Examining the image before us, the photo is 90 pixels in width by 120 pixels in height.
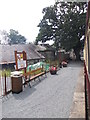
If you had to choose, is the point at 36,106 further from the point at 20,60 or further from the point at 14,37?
the point at 14,37

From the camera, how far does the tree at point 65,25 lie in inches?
1080

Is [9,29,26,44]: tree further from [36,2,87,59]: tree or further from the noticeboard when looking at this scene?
the noticeboard

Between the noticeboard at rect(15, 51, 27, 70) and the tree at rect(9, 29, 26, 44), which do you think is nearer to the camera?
the noticeboard at rect(15, 51, 27, 70)

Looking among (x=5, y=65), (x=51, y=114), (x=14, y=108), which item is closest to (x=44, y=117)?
(x=51, y=114)

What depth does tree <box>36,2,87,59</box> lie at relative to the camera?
90.0ft

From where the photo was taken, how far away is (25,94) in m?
6.81

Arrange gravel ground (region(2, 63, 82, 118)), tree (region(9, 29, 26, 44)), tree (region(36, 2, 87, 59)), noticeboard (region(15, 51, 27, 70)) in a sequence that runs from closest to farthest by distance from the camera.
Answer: gravel ground (region(2, 63, 82, 118)) < noticeboard (region(15, 51, 27, 70)) < tree (region(36, 2, 87, 59)) < tree (region(9, 29, 26, 44))

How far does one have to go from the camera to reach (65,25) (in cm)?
2727

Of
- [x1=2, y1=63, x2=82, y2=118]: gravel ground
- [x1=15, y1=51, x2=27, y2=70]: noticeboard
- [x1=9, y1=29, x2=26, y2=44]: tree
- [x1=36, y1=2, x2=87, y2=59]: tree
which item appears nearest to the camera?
[x1=2, y1=63, x2=82, y2=118]: gravel ground

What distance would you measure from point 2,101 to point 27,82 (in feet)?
9.81

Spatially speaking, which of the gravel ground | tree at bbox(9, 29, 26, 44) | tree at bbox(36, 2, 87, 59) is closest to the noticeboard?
the gravel ground

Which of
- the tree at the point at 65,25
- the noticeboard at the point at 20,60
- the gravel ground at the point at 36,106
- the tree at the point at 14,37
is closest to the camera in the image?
the gravel ground at the point at 36,106

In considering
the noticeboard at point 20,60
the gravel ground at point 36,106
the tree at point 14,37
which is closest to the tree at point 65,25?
the noticeboard at point 20,60

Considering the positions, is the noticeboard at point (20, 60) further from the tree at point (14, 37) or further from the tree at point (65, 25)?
the tree at point (14, 37)
